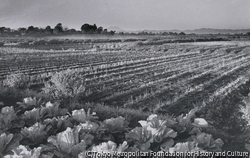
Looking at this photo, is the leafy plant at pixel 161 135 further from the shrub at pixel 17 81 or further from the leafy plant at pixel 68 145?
the shrub at pixel 17 81

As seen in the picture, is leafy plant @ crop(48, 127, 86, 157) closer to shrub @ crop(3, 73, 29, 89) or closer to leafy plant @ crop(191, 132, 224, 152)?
leafy plant @ crop(191, 132, 224, 152)

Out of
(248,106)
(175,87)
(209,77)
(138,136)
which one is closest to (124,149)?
(138,136)

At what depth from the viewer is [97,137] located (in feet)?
7.59

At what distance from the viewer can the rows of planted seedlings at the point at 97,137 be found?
5.94 feet

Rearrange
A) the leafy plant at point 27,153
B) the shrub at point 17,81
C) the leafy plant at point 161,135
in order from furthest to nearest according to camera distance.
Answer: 1. the shrub at point 17,81
2. the leafy plant at point 161,135
3. the leafy plant at point 27,153

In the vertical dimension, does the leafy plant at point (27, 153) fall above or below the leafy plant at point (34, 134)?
above

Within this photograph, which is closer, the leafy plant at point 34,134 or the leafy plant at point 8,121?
the leafy plant at point 34,134

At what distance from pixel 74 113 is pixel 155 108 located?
3152 millimetres

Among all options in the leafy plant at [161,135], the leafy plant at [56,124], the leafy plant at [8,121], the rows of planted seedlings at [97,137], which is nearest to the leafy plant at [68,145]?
the rows of planted seedlings at [97,137]

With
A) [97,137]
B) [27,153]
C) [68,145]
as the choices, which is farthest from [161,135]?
[27,153]

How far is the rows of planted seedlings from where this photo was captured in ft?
5.94

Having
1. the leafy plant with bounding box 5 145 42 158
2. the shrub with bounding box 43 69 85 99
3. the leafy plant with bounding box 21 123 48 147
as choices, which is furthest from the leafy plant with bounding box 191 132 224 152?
the shrub with bounding box 43 69 85 99

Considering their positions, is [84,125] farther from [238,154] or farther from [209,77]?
[209,77]

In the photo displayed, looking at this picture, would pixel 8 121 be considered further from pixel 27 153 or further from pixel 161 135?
pixel 161 135
